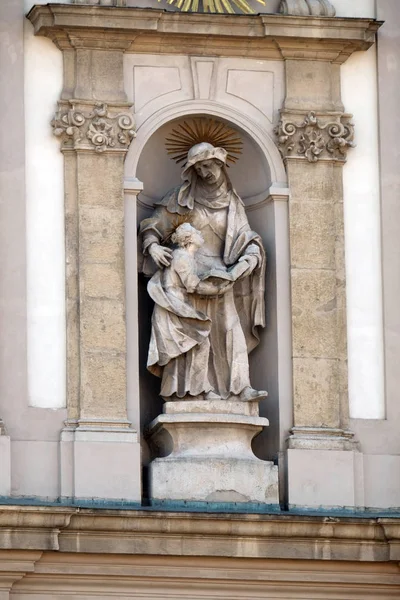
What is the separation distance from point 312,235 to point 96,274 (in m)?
1.46

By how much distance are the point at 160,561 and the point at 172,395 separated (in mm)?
1171

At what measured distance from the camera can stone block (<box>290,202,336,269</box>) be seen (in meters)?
18.9

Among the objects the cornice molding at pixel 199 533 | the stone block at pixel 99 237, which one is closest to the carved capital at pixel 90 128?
the stone block at pixel 99 237

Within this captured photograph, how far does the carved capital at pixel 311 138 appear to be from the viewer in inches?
750

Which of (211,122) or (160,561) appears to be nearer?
(160,561)

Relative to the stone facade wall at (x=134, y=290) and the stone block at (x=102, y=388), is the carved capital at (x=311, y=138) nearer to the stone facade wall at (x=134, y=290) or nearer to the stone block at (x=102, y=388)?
the stone facade wall at (x=134, y=290)

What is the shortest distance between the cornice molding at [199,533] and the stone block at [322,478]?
379mm

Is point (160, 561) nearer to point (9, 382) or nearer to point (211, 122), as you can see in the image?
point (9, 382)

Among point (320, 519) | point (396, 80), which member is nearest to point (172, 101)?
point (396, 80)

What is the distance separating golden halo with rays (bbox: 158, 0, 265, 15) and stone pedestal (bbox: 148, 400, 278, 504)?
263 cm

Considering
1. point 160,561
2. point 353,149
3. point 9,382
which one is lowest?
point 160,561

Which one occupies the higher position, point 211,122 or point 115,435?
point 211,122

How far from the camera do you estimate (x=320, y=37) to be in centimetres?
1911

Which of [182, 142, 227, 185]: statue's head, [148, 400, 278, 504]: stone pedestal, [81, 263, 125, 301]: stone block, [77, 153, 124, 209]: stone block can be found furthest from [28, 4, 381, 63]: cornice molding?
[148, 400, 278, 504]: stone pedestal
